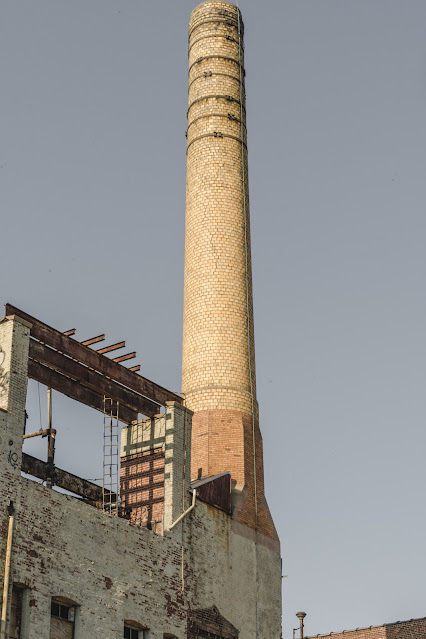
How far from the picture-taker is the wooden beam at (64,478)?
2098 cm

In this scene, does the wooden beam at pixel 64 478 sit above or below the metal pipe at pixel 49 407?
below

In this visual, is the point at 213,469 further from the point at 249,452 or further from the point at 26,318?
the point at 26,318

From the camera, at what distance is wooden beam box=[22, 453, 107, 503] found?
21.0m

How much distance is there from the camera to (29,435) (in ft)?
73.0

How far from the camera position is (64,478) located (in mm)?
22234

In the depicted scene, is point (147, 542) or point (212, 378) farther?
point (212, 378)

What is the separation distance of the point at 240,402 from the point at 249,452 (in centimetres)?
129

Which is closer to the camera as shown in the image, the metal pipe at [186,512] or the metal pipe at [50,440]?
the metal pipe at [50,440]

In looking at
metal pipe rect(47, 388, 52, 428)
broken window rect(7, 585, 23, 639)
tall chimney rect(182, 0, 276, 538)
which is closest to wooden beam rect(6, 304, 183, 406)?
metal pipe rect(47, 388, 52, 428)

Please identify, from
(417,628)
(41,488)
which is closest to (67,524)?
(41,488)

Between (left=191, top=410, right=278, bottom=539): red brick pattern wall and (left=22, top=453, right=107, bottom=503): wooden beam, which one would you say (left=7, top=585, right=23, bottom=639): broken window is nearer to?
(left=22, top=453, right=107, bottom=503): wooden beam

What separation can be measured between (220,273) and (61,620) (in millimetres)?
11111

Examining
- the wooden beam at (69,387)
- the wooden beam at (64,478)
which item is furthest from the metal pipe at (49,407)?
the wooden beam at (64,478)

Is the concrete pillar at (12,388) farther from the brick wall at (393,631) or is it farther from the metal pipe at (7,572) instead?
the brick wall at (393,631)
